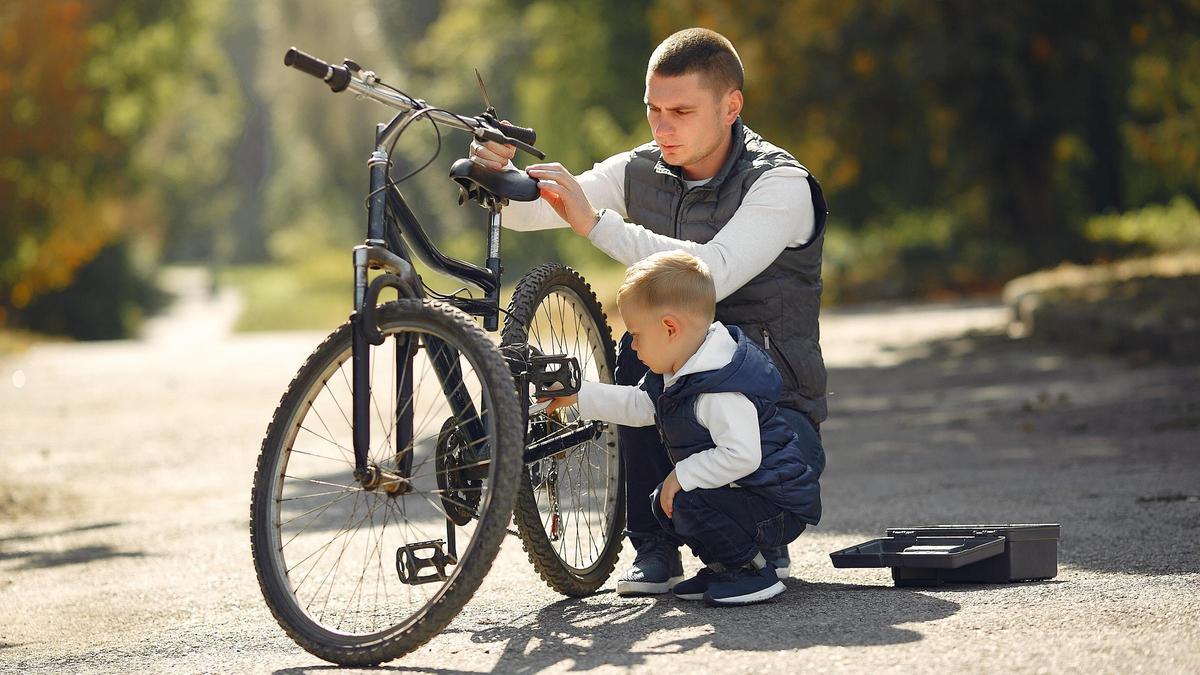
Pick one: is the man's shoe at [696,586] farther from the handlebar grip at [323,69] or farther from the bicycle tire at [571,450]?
the handlebar grip at [323,69]

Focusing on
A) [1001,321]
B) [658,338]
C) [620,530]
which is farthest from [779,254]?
[1001,321]

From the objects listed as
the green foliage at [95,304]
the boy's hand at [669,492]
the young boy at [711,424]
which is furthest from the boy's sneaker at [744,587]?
the green foliage at [95,304]

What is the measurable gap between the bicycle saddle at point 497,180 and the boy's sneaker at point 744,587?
1.26 m

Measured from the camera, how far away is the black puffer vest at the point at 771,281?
4.83m

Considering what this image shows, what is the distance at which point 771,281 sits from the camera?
191 inches

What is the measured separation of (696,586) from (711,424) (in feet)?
1.86

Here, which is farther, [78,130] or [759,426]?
[78,130]

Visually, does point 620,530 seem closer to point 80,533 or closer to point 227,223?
point 80,533

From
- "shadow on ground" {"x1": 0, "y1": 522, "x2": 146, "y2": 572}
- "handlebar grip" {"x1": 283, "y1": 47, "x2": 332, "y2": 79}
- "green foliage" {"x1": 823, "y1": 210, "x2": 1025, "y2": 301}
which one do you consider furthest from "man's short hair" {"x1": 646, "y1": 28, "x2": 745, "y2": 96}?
"green foliage" {"x1": 823, "y1": 210, "x2": 1025, "y2": 301}

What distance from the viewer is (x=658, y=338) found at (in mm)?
4355

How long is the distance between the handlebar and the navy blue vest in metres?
0.80

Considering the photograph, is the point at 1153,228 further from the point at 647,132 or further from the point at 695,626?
the point at 695,626

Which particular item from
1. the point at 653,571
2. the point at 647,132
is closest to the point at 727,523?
the point at 653,571

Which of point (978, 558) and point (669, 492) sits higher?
point (669, 492)
